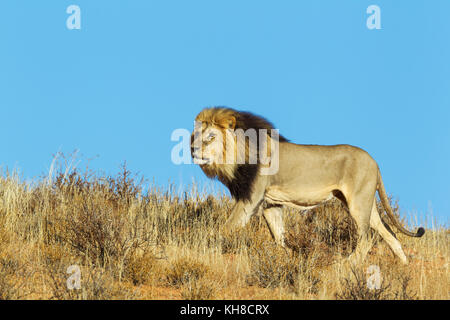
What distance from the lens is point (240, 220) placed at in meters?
7.94

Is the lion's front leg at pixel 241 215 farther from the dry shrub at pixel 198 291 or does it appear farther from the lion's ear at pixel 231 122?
the dry shrub at pixel 198 291

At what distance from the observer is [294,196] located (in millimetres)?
8469

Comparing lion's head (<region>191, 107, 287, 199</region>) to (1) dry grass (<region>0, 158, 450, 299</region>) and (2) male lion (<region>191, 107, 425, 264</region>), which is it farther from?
(1) dry grass (<region>0, 158, 450, 299</region>)

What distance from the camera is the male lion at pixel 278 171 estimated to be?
8047 millimetres

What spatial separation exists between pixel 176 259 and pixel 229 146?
194 centimetres

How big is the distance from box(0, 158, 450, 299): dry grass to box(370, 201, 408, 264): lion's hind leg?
0.60ft

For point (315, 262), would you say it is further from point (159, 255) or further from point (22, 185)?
point (22, 185)

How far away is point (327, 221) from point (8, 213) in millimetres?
6208

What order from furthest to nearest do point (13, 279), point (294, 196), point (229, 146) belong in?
point (294, 196), point (229, 146), point (13, 279)

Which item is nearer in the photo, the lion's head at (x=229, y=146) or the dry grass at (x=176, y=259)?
the dry grass at (x=176, y=259)

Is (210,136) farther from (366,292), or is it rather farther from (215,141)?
(366,292)

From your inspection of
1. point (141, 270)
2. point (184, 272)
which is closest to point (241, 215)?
point (184, 272)

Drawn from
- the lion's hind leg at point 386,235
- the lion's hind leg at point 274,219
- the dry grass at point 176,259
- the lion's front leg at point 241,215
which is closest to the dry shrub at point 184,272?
the dry grass at point 176,259

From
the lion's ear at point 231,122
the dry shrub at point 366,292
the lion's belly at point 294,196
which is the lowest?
the dry shrub at point 366,292
